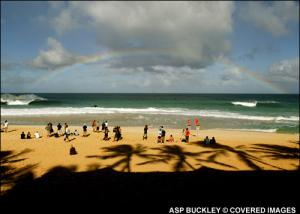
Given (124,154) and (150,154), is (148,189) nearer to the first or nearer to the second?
(150,154)

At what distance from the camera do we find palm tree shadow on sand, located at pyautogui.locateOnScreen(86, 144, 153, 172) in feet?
48.2

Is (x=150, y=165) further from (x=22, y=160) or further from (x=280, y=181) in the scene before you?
(x=22, y=160)

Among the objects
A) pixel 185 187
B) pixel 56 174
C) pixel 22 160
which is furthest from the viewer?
pixel 22 160

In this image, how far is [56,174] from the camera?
42.7 ft

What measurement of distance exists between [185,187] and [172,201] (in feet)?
4.76

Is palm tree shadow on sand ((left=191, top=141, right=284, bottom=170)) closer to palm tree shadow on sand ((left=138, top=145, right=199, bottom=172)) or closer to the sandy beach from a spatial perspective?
the sandy beach

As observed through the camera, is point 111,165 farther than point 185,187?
Yes

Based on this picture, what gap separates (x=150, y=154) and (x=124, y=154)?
1.60m

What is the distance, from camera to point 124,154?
17.1m

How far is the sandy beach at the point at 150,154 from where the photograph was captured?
14516 millimetres

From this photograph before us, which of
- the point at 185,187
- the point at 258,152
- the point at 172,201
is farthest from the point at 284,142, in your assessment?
the point at 172,201

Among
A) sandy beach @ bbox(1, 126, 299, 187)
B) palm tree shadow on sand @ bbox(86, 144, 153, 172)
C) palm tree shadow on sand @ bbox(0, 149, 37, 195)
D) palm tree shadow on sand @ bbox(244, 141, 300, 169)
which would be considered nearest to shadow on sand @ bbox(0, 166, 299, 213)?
palm tree shadow on sand @ bbox(0, 149, 37, 195)

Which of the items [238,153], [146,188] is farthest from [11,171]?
[238,153]

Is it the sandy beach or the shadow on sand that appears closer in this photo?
the shadow on sand
